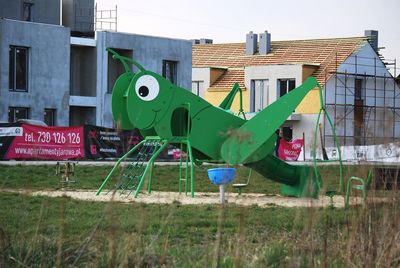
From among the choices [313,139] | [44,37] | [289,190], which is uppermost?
[44,37]

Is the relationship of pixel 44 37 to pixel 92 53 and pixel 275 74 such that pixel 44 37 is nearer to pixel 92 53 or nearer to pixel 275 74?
pixel 92 53

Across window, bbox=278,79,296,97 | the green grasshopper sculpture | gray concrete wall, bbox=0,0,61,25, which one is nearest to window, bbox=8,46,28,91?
gray concrete wall, bbox=0,0,61,25

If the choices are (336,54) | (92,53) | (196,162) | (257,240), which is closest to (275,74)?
(336,54)

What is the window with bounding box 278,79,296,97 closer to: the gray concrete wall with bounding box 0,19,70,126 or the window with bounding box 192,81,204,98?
the window with bounding box 192,81,204,98

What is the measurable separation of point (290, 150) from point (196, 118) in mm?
32149

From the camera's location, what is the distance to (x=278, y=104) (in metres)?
21.9

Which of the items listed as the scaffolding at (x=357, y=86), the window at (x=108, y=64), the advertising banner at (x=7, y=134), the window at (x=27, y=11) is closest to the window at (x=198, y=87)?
the scaffolding at (x=357, y=86)

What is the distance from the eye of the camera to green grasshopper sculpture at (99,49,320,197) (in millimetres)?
21828

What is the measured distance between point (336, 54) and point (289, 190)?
47892 mm

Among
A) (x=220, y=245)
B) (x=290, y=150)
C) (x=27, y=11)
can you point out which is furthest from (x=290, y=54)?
(x=220, y=245)

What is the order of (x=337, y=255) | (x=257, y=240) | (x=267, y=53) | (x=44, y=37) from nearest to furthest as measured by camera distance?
(x=337, y=255) → (x=257, y=240) → (x=44, y=37) → (x=267, y=53)

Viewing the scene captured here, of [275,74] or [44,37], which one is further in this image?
[275,74]

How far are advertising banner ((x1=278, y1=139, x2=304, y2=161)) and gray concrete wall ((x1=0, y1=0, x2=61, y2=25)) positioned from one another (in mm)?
15584

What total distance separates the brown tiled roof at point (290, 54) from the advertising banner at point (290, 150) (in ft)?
51.0
